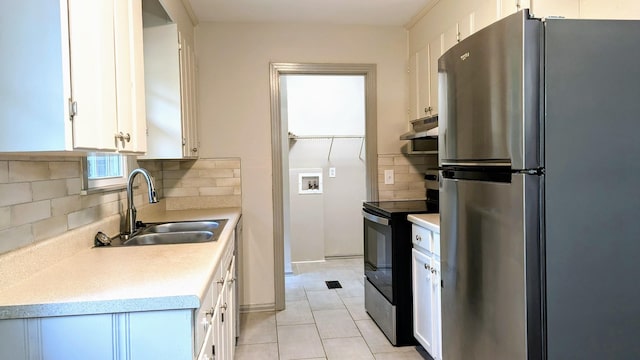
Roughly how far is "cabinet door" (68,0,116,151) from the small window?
45 cm

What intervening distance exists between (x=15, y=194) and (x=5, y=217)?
9 centimetres

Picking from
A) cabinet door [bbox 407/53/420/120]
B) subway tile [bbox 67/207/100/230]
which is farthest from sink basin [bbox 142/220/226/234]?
cabinet door [bbox 407/53/420/120]

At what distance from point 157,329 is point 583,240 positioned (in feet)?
4.27

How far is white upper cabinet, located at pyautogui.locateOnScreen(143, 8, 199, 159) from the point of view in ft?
8.05

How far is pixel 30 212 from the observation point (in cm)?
138

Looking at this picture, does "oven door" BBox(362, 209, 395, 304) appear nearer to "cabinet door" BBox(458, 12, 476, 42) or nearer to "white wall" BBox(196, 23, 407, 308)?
"white wall" BBox(196, 23, 407, 308)

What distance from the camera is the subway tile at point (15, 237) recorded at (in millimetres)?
1230

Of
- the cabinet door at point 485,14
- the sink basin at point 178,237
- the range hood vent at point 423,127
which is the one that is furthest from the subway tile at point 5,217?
the cabinet door at point 485,14

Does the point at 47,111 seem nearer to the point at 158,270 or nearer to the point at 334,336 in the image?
the point at 158,270

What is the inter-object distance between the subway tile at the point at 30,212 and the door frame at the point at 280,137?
78.6 inches

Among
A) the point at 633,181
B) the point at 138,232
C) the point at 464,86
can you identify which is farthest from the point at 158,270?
the point at 633,181

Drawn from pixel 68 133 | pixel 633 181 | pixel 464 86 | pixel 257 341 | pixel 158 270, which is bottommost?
pixel 257 341

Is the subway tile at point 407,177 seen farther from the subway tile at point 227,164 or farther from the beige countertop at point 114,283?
the beige countertop at point 114,283

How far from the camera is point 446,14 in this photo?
9.12 ft
